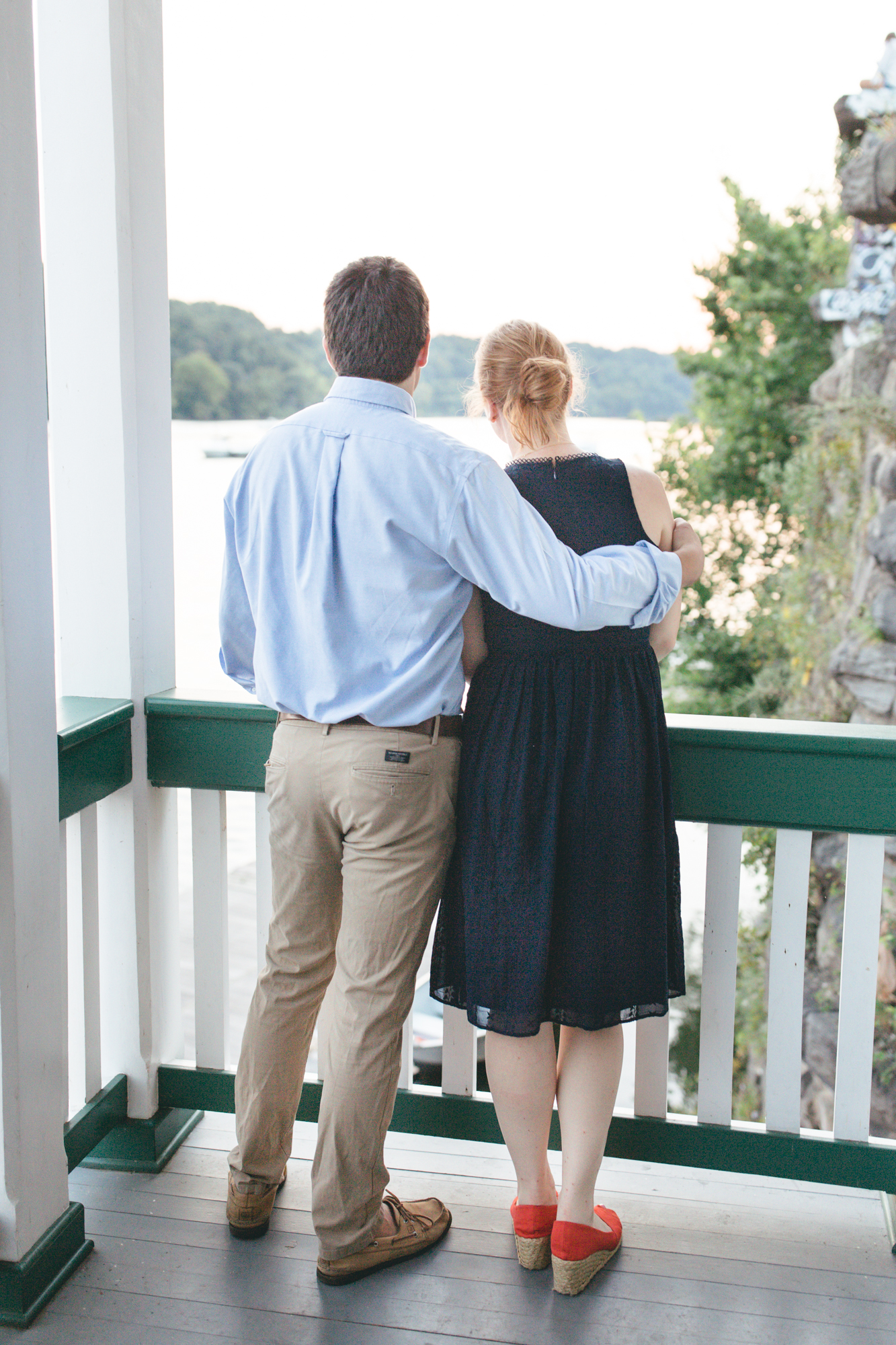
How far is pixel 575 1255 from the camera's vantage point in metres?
1.56

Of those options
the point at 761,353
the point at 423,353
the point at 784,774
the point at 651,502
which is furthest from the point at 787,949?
the point at 761,353

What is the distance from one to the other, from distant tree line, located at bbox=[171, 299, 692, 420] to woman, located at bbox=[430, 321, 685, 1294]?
13.8m

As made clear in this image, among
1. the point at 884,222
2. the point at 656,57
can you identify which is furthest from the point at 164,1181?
the point at 656,57

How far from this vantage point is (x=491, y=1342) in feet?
4.85

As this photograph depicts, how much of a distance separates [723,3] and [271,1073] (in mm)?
24477

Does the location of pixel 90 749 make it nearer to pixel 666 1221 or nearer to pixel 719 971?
pixel 719 971

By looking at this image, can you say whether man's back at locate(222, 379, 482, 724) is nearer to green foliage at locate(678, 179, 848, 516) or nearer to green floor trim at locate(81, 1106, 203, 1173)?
green floor trim at locate(81, 1106, 203, 1173)

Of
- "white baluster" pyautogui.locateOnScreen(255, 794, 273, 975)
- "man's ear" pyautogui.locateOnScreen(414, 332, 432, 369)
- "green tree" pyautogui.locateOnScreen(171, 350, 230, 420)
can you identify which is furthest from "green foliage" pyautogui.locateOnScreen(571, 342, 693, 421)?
"man's ear" pyautogui.locateOnScreen(414, 332, 432, 369)

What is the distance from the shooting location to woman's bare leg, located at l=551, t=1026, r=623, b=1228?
5.11 feet

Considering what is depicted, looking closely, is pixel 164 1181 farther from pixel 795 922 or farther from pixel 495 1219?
pixel 795 922

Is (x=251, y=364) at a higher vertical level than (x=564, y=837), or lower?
higher

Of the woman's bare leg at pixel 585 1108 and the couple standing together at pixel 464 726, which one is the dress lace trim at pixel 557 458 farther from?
the woman's bare leg at pixel 585 1108

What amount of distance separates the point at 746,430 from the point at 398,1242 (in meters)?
14.2

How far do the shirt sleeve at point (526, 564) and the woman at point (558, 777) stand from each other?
89mm
